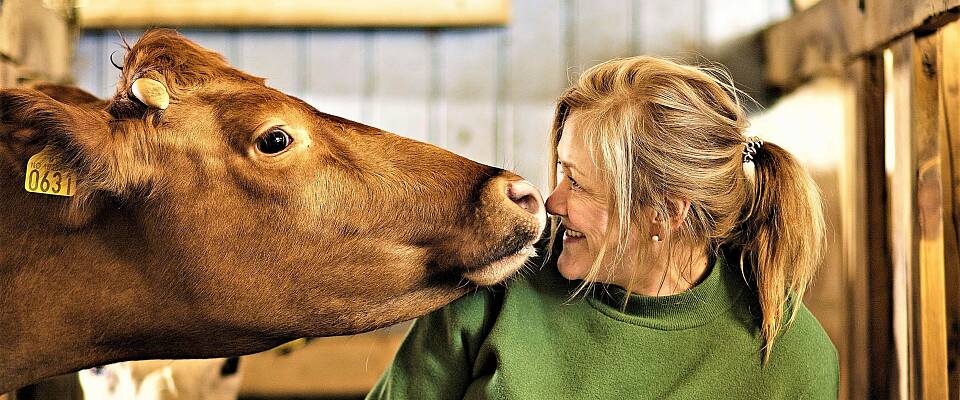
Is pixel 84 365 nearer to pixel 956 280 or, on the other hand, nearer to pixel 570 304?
pixel 570 304

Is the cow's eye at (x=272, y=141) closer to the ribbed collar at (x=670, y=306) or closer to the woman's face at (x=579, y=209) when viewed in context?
the woman's face at (x=579, y=209)

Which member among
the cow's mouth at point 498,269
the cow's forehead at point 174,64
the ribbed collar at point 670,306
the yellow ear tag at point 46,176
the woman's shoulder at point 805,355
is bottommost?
the woman's shoulder at point 805,355

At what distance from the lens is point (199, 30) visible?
8.76 ft

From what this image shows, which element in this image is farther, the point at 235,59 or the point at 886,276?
the point at 235,59

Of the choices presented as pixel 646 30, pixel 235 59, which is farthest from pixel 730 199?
pixel 235 59

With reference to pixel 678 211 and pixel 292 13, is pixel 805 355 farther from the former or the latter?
pixel 292 13

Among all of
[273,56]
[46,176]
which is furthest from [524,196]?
[273,56]

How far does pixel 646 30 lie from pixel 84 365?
6.60 feet

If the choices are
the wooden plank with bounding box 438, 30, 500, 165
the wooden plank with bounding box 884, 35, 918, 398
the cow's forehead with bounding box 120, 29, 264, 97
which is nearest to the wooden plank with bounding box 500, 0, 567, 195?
the wooden plank with bounding box 438, 30, 500, 165

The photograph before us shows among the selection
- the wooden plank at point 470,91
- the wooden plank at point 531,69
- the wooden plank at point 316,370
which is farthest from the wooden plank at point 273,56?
the wooden plank at point 316,370

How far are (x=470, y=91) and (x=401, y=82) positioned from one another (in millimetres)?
205

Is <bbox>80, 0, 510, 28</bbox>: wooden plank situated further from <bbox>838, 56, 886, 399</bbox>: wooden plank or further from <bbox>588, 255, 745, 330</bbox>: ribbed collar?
<bbox>588, 255, 745, 330</bbox>: ribbed collar

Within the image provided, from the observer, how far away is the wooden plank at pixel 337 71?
8.91 ft

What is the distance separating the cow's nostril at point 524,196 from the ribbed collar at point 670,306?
0.29 m
